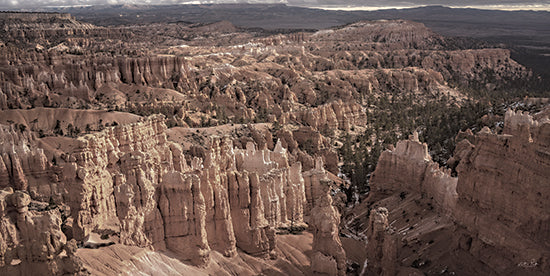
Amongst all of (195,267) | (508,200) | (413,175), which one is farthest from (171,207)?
(413,175)

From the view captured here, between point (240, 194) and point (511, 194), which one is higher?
point (511, 194)

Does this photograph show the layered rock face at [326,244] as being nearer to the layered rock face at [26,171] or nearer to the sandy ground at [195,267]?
the sandy ground at [195,267]

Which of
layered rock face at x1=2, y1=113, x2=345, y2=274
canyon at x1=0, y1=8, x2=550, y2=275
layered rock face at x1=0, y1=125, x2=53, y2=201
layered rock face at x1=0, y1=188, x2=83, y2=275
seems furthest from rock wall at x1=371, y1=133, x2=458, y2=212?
layered rock face at x1=0, y1=125, x2=53, y2=201

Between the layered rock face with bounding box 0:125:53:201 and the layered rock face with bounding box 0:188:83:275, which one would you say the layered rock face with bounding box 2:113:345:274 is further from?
the layered rock face with bounding box 0:125:53:201

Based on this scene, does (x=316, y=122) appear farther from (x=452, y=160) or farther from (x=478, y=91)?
(x=478, y=91)

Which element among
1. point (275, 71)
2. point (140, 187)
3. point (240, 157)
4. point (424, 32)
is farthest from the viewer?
point (424, 32)

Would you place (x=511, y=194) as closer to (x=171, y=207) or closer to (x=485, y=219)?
(x=485, y=219)

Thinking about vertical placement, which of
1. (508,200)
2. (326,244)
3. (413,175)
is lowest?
(413,175)

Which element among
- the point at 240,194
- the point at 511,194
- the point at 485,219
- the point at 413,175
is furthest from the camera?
the point at 413,175

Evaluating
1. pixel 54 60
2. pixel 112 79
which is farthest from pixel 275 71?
pixel 54 60

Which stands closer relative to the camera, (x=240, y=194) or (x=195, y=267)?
(x=195, y=267)

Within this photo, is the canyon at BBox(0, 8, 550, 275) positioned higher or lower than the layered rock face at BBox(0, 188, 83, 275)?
lower
